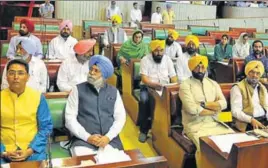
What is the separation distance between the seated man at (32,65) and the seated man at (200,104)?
3.95 ft

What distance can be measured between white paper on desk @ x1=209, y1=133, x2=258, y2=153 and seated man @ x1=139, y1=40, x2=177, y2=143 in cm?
128

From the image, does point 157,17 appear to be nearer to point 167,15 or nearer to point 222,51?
point 167,15

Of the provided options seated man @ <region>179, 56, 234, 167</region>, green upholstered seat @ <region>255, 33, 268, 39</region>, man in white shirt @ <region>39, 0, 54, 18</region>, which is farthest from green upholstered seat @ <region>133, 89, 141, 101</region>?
green upholstered seat @ <region>255, 33, 268, 39</region>

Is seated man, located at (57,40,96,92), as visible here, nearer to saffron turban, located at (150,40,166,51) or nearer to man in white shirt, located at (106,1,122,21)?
saffron turban, located at (150,40,166,51)

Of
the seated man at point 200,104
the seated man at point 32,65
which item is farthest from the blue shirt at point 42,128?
the seated man at point 200,104

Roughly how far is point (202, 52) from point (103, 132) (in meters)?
3.28

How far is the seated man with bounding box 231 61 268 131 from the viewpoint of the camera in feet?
9.11

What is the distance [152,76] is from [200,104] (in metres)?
1.05

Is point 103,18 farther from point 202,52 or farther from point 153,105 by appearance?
point 153,105

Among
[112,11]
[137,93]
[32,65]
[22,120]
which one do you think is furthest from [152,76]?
[112,11]

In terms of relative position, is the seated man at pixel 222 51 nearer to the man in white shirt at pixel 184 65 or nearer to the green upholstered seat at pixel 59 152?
the man in white shirt at pixel 184 65

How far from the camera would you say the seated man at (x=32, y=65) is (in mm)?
2734

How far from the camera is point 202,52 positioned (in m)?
5.17

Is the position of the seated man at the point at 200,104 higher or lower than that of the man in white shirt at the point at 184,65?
lower
